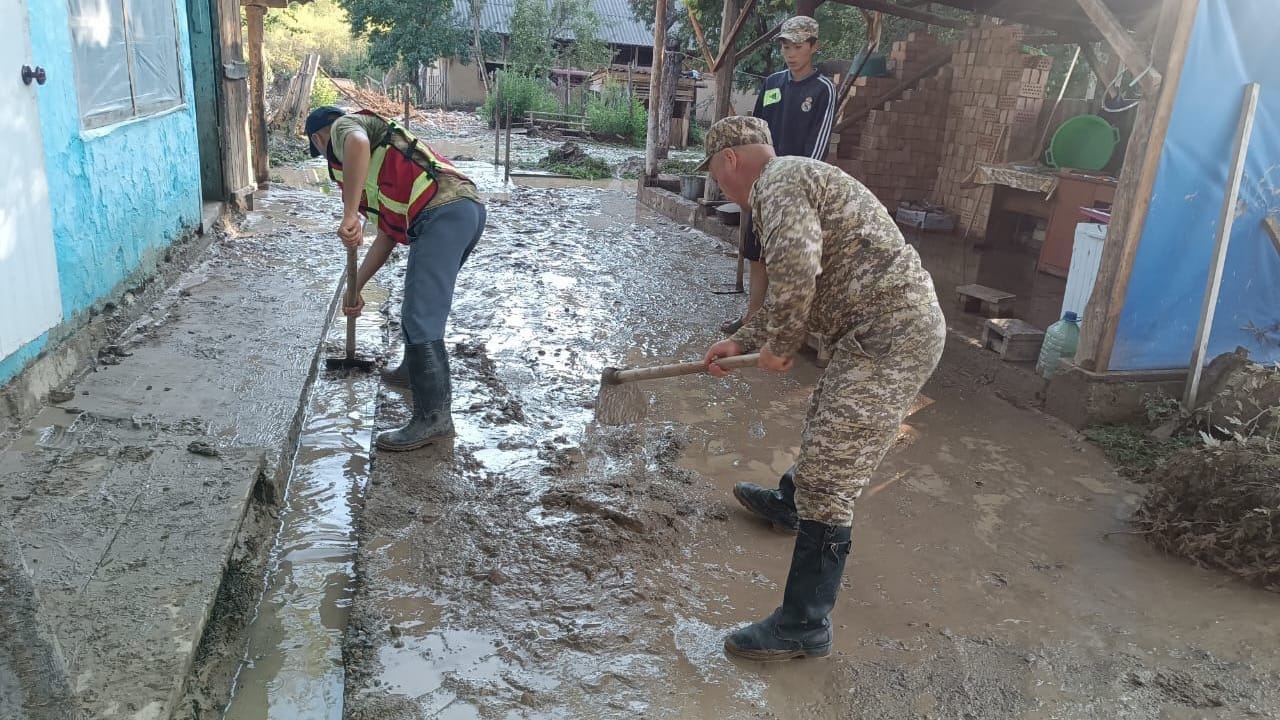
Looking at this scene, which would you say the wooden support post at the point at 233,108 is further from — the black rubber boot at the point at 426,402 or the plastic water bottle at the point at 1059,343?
the plastic water bottle at the point at 1059,343

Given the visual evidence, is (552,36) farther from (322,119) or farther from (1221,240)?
(1221,240)

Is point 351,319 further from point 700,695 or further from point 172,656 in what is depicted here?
point 700,695

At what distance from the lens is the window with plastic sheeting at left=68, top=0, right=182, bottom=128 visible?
441 centimetres

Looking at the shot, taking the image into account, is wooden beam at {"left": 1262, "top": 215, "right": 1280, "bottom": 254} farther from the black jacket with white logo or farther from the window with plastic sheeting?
the window with plastic sheeting

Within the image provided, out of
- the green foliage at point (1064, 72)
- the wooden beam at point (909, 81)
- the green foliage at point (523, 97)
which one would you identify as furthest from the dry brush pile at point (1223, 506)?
the green foliage at point (523, 97)

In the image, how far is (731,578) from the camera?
116 inches

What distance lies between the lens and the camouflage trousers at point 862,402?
2.41 meters

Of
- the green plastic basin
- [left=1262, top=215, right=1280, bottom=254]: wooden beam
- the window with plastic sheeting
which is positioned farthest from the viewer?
the green plastic basin

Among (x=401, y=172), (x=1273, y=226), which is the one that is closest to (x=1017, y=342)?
(x=1273, y=226)

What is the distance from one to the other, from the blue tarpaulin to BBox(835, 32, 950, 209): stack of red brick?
554cm

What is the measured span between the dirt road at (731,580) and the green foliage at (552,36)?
24336mm

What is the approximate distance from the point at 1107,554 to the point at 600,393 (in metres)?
2.30

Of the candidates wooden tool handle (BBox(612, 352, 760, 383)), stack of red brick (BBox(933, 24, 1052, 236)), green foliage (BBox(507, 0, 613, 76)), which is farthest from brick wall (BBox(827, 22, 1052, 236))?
green foliage (BBox(507, 0, 613, 76))

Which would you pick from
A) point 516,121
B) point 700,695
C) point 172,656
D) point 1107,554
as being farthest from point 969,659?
point 516,121
